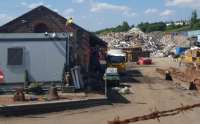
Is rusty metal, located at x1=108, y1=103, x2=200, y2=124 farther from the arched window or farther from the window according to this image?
the arched window

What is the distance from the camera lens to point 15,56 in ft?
103

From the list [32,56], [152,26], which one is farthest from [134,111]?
[152,26]

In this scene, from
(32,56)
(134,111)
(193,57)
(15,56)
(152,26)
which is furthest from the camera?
(152,26)

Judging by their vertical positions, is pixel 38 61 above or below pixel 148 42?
below

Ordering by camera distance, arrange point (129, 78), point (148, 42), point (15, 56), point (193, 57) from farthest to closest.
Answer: point (148, 42) → point (193, 57) → point (129, 78) → point (15, 56)

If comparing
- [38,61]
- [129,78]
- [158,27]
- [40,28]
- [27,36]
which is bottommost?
[129,78]

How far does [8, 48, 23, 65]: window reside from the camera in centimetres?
3119

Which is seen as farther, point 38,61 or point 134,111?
point 38,61

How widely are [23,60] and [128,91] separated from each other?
307 inches

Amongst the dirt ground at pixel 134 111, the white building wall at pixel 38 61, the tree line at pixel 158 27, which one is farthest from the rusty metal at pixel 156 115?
the tree line at pixel 158 27

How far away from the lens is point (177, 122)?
23.1 metres

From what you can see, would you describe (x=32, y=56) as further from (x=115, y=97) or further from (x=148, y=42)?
(x=148, y=42)

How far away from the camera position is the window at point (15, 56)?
102 ft

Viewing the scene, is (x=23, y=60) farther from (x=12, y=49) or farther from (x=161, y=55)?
(x=161, y=55)
